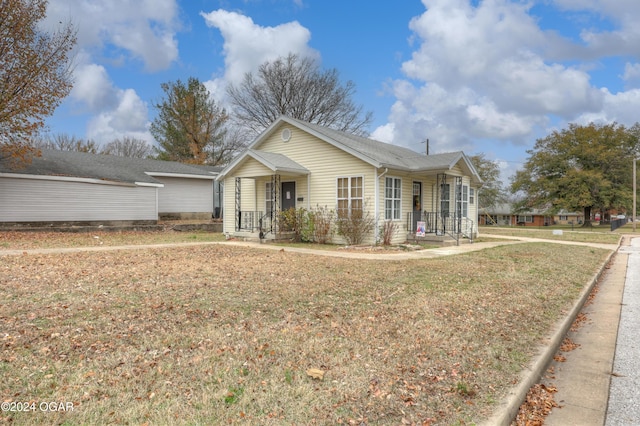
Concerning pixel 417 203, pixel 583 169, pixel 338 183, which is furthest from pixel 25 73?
pixel 583 169

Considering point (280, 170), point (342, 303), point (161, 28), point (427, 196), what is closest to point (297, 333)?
point (342, 303)

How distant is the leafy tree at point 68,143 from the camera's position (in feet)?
143

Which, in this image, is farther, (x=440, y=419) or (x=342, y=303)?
(x=342, y=303)

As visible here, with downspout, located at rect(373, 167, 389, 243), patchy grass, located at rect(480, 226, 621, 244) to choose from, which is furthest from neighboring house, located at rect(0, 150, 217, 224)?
patchy grass, located at rect(480, 226, 621, 244)

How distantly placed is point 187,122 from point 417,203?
26.5m

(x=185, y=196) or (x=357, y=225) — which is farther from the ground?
(x=185, y=196)

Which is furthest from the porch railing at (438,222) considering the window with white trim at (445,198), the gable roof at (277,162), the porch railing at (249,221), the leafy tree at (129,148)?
the leafy tree at (129,148)

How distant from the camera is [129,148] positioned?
159ft

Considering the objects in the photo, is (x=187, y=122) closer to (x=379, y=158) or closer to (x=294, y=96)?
(x=294, y=96)

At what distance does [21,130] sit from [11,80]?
1.96m

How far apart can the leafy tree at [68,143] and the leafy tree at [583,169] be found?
4955cm

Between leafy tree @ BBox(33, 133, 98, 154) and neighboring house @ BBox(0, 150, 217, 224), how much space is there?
23.7 meters

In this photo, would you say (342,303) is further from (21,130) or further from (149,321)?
(21,130)

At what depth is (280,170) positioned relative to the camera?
48.8 feet
